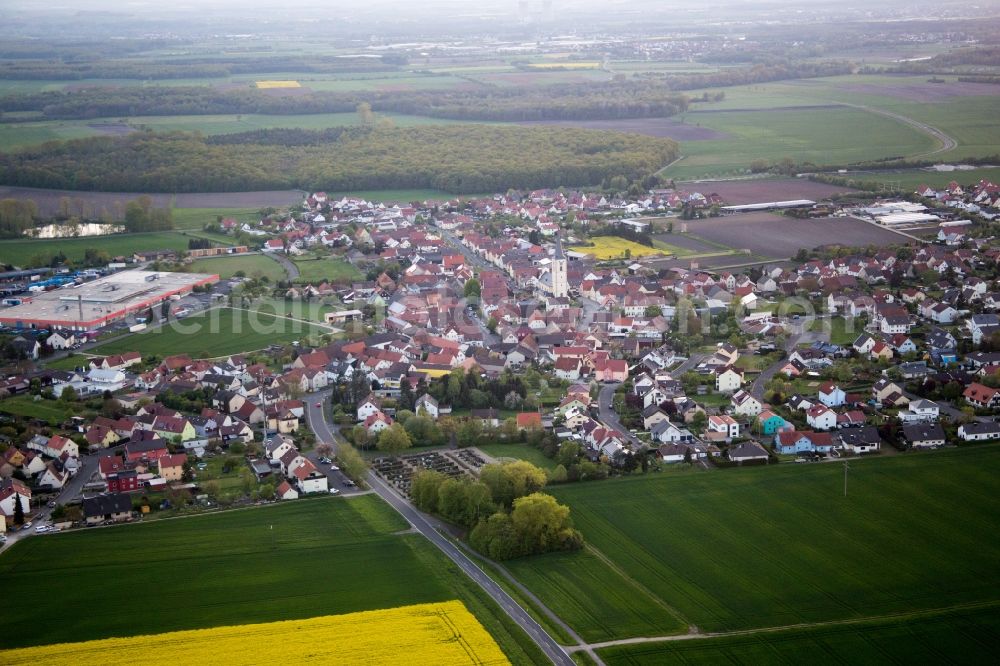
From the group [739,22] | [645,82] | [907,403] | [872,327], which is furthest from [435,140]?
[739,22]

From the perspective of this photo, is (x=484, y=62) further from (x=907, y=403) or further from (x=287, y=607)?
(x=287, y=607)

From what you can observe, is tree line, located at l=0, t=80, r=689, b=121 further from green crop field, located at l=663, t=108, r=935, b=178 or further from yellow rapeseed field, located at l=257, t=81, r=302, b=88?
green crop field, located at l=663, t=108, r=935, b=178

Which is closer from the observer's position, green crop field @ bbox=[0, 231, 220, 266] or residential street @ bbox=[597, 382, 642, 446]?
residential street @ bbox=[597, 382, 642, 446]

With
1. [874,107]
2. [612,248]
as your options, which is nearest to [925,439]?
[612,248]

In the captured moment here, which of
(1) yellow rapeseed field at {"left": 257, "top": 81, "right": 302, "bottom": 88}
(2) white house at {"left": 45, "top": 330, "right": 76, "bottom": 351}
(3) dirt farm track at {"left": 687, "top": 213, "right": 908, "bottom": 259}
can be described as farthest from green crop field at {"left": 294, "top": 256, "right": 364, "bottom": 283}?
(1) yellow rapeseed field at {"left": 257, "top": 81, "right": 302, "bottom": 88}

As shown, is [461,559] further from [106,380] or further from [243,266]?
[243,266]
